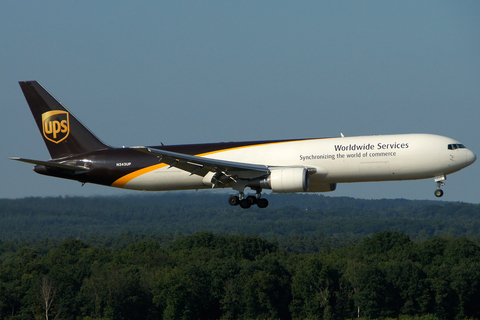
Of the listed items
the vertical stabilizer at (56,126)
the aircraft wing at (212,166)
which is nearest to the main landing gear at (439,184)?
the aircraft wing at (212,166)

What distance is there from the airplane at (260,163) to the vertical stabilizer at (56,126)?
82 millimetres

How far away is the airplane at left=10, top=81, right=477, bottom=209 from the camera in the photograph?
39312mm

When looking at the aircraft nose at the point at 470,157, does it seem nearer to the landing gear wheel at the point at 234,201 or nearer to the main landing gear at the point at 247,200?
the main landing gear at the point at 247,200

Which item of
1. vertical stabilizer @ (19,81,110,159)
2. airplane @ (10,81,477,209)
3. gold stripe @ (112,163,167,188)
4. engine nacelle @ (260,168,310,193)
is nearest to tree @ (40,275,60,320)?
vertical stabilizer @ (19,81,110,159)

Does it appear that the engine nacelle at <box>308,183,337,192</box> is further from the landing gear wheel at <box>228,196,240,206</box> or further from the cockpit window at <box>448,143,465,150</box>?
the cockpit window at <box>448,143,465,150</box>

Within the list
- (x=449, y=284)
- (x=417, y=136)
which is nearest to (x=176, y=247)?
(x=449, y=284)

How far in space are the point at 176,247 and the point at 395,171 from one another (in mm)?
90967

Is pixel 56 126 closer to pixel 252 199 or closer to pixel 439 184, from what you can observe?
pixel 252 199

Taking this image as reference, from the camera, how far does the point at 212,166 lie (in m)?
39.9

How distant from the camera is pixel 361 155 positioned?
3953 centimetres

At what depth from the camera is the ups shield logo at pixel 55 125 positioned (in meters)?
47.2

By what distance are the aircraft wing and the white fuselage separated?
1447 millimetres

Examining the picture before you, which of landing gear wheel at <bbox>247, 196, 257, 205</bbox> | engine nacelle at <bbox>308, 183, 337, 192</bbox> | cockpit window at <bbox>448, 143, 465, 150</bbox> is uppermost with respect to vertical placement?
cockpit window at <bbox>448, 143, 465, 150</bbox>

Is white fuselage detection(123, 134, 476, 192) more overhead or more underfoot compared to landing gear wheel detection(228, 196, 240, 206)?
more overhead
